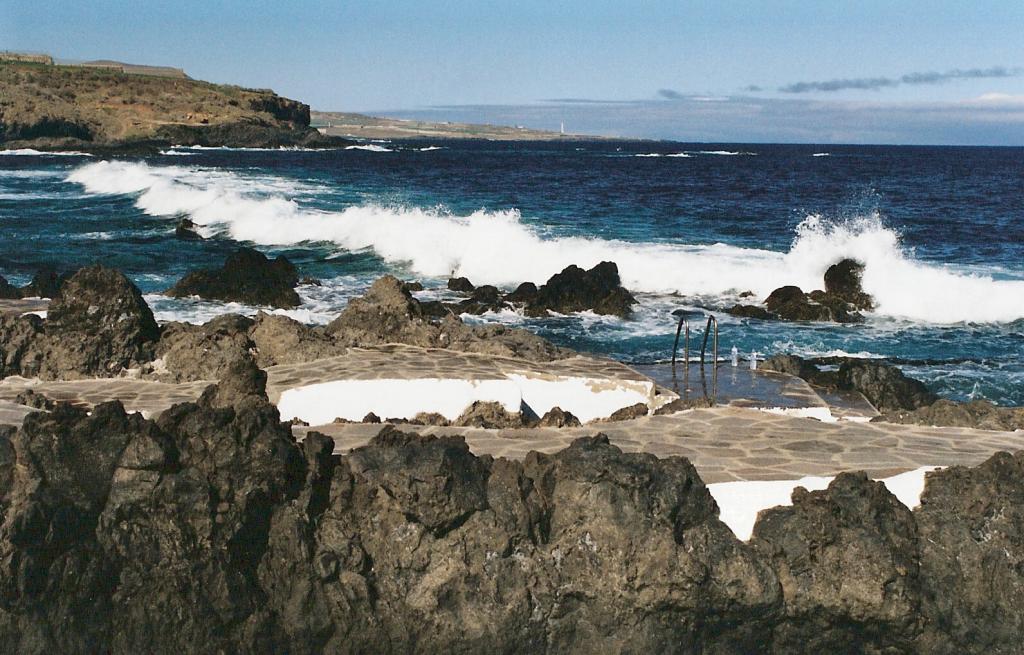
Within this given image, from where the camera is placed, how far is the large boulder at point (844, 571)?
5867 mm

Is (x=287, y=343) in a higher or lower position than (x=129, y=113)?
higher

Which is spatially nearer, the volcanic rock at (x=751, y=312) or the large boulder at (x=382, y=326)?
the large boulder at (x=382, y=326)

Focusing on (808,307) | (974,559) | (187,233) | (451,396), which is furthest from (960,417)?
(187,233)

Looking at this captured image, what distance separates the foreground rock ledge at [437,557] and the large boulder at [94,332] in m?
4.14

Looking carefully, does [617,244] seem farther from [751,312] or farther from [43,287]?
[43,287]

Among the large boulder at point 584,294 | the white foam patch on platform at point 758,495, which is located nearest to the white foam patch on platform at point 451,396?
the white foam patch on platform at point 758,495

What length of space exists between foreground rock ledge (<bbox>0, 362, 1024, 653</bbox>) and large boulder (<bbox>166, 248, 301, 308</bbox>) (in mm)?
11697

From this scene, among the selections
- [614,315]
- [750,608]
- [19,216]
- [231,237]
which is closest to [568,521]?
[750,608]

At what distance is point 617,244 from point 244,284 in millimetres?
11472

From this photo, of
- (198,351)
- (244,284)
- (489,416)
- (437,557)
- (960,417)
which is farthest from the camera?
(244,284)

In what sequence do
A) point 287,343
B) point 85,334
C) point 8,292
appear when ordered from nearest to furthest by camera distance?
point 85,334 < point 287,343 < point 8,292

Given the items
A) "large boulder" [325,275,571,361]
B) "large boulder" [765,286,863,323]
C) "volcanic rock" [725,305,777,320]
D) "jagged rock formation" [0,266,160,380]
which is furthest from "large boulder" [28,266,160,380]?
"large boulder" [765,286,863,323]

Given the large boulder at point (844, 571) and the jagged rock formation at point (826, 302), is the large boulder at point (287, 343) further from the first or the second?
the jagged rock formation at point (826, 302)

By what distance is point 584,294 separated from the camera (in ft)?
59.9
